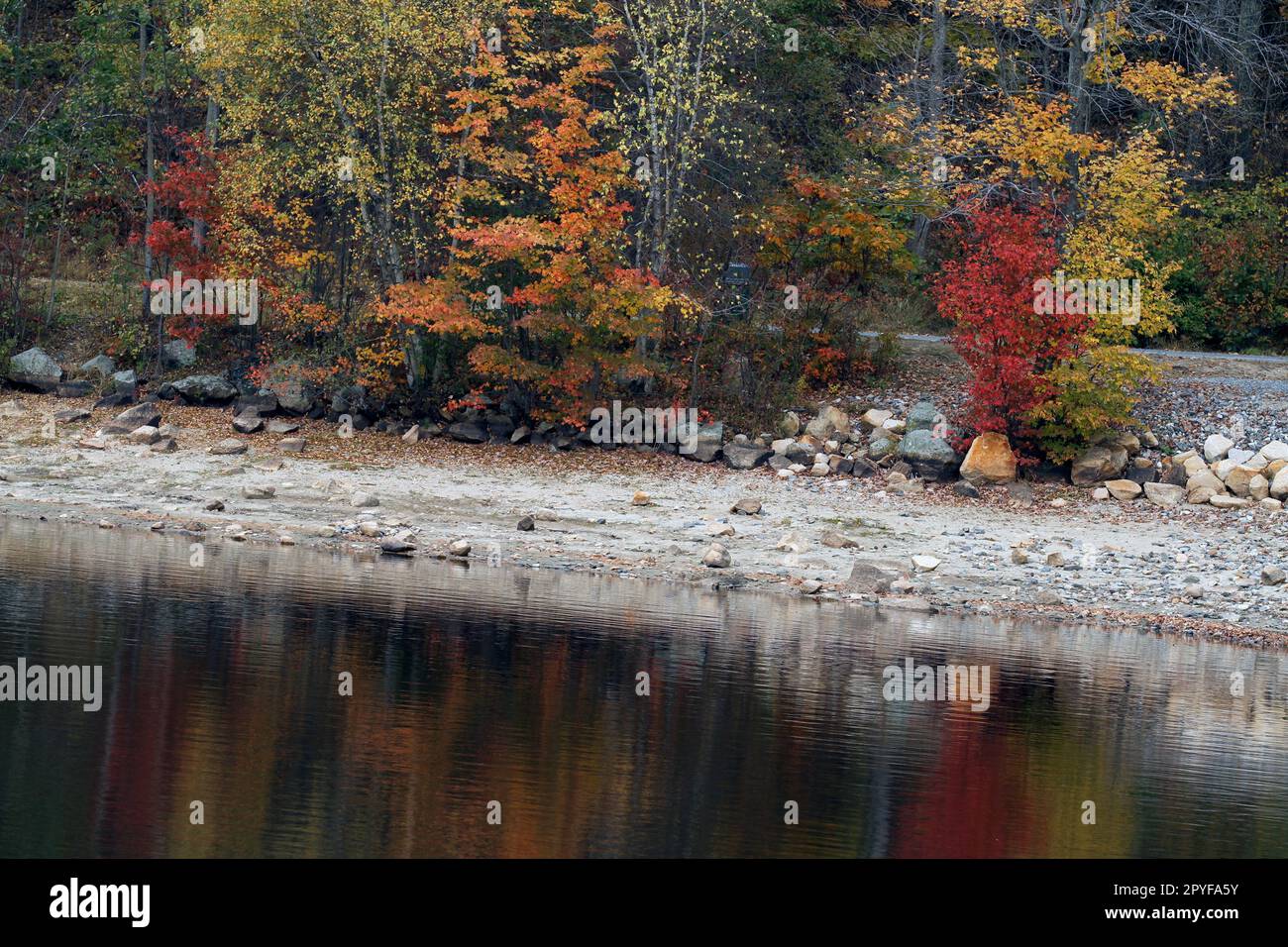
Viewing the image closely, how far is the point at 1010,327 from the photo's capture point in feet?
105

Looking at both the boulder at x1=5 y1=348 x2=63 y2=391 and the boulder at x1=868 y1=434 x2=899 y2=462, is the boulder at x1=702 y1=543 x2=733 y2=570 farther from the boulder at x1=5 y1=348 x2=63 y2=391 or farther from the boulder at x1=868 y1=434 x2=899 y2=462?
the boulder at x1=5 y1=348 x2=63 y2=391

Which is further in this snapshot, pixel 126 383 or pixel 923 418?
pixel 126 383

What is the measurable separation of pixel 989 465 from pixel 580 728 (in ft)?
57.4

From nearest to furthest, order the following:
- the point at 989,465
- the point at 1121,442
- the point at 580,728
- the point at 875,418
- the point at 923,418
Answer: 1. the point at 580,728
2. the point at 989,465
3. the point at 1121,442
4. the point at 923,418
5. the point at 875,418

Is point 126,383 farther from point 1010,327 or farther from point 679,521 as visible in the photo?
point 1010,327

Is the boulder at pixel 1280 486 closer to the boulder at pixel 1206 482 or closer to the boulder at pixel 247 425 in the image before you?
the boulder at pixel 1206 482

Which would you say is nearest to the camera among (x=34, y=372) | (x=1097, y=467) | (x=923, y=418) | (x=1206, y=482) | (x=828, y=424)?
(x=1206, y=482)

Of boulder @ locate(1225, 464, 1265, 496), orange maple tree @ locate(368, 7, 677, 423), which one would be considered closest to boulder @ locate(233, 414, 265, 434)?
orange maple tree @ locate(368, 7, 677, 423)

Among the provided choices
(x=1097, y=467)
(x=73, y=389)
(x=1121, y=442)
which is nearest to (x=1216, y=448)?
(x=1121, y=442)

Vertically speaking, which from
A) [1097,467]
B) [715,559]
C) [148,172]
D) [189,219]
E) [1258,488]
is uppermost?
[148,172]

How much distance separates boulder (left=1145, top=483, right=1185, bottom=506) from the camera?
30.3 m

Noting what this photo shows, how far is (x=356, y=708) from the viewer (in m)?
16.3

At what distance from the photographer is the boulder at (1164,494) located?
3027 centimetres
